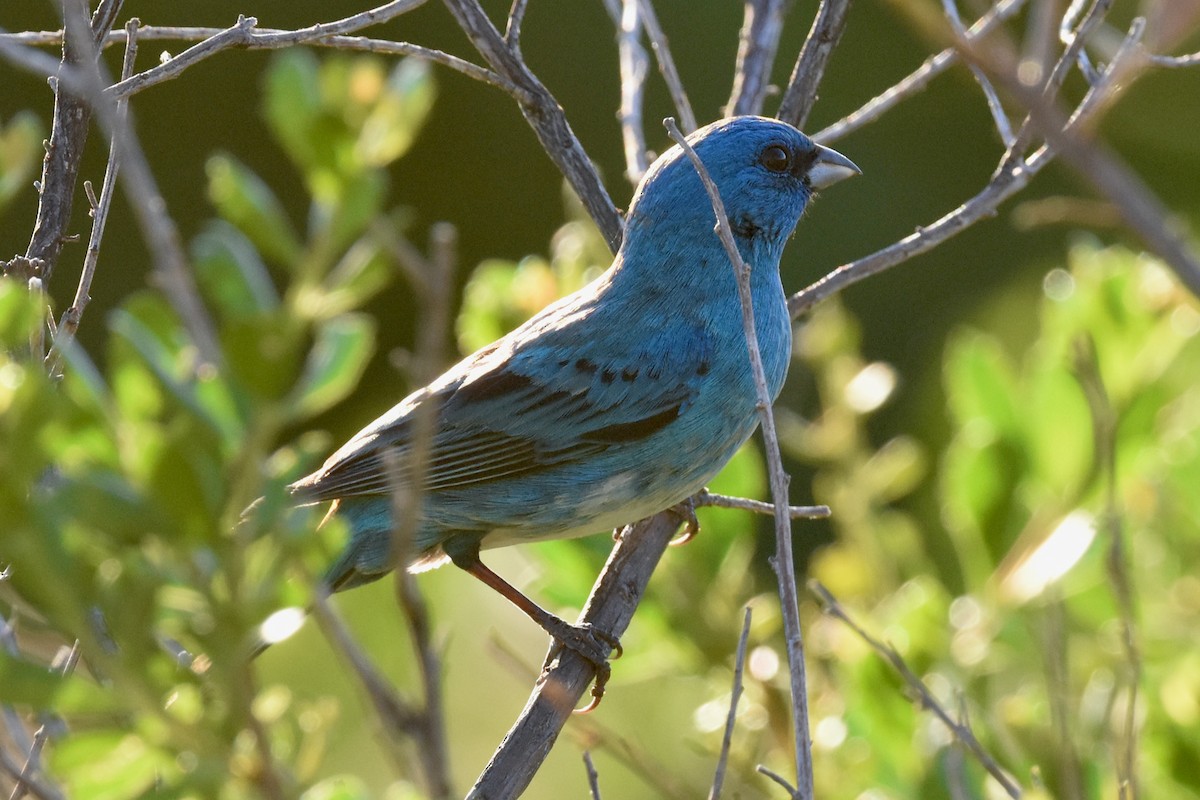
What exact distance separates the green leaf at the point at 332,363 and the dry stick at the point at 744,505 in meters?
1.31

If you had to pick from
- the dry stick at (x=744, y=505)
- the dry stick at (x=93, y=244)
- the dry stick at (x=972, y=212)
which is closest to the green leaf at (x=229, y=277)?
the dry stick at (x=93, y=244)

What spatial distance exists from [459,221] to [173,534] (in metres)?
5.06

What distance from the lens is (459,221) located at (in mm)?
5840

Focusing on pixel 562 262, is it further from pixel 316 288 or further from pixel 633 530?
pixel 316 288

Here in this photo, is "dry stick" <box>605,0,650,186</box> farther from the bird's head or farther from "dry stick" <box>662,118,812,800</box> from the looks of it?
"dry stick" <box>662,118,812,800</box>

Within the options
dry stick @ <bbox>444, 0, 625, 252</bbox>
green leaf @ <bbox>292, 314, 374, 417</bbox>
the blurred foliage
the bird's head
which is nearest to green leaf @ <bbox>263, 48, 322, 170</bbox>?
the blurred foliage

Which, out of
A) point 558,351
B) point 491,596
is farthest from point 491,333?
point 491,596

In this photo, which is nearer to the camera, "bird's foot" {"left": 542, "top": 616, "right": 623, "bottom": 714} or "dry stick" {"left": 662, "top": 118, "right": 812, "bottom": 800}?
"dry stick" {"left": 662, "top": 118, "right": 812, "bottom": 800}

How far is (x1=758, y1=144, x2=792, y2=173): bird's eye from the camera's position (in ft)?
9.12

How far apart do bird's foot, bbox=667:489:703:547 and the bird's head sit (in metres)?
0.53

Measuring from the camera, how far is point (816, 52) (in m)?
2.36

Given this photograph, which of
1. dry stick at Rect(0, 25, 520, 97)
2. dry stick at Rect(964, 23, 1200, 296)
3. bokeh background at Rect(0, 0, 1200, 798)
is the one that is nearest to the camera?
dry stick at Rect(964, 23, 1200, 296)

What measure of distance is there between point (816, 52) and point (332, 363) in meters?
1.68

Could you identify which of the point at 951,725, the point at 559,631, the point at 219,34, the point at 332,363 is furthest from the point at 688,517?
the point at 332,363
